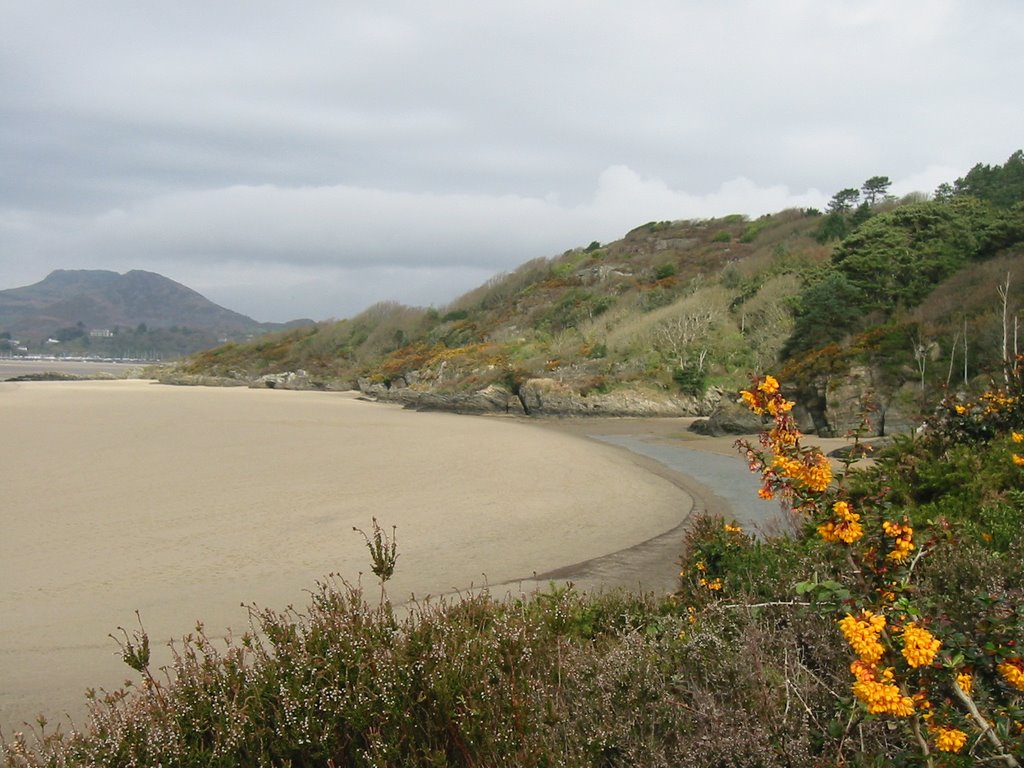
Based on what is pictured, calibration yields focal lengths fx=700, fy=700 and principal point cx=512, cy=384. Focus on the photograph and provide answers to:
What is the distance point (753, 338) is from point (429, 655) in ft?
98.6

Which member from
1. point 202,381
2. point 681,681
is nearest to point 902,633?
point 681,681

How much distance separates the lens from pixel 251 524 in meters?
9.36

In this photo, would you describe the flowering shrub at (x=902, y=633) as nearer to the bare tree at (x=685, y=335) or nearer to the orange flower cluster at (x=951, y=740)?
the orange flower cluster at (x=951, y=740)

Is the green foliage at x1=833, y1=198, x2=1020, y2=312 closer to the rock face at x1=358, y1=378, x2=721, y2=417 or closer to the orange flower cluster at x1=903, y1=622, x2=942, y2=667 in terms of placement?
the rock face at x1=358, y1=378, x2=721, y2=417

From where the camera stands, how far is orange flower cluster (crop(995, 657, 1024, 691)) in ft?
6.21

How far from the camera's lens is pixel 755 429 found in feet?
64.6

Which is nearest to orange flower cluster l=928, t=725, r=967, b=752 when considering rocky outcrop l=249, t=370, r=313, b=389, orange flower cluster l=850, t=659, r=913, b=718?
orange flower cluster l=850, t=659, r=913, b=718

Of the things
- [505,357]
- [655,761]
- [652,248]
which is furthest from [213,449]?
[652,248]

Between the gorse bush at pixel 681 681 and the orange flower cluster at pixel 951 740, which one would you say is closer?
the orange flower cluster at pixel 951 740

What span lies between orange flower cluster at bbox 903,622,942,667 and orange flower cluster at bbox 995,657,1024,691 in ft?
1.12

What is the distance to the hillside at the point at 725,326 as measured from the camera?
1888 centimetres

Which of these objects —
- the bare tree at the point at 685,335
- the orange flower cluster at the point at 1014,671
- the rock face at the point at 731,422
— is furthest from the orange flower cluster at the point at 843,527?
the bare tree at the point at 685,335

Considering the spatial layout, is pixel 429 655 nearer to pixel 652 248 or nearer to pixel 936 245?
pixel 936 245

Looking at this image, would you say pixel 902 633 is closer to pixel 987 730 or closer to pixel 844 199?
pixel 987 730
